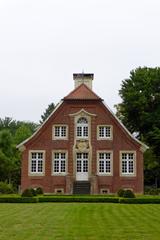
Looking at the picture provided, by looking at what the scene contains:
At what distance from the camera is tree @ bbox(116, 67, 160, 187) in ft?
196

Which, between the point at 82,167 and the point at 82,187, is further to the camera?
the point at 82,167

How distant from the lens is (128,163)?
2131 inches

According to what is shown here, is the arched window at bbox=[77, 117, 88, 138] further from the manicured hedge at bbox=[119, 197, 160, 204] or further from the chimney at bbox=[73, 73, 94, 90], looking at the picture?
the manicured hedge at bbox=[119, 197, 160, 204]

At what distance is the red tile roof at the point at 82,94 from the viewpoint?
2143 inches

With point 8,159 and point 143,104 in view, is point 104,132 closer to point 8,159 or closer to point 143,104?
point 143,104

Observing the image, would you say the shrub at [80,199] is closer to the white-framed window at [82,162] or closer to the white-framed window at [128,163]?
the white-framed window at [82,162]

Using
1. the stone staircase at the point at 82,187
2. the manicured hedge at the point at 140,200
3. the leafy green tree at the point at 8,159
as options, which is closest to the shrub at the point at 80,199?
the manicured hedge at the point at 140,200

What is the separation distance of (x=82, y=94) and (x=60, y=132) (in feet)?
14.2

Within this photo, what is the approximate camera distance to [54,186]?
5369 cm

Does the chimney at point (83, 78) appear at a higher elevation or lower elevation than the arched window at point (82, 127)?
higher

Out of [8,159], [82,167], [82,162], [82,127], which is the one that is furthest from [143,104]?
[8,159]

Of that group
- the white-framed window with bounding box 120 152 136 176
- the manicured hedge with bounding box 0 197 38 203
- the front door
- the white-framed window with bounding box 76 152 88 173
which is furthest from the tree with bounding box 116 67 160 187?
the manicured hedge with bounding box 0 197 38 203

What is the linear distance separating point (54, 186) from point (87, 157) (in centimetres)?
426

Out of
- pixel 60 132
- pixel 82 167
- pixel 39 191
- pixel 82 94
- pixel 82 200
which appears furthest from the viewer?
pixel 82 94
